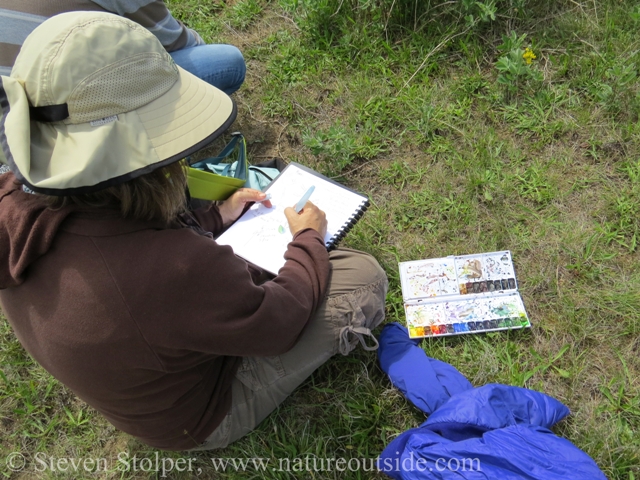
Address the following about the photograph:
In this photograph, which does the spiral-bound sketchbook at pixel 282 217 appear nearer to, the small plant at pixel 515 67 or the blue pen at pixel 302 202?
the blue pen at pixel 302 202

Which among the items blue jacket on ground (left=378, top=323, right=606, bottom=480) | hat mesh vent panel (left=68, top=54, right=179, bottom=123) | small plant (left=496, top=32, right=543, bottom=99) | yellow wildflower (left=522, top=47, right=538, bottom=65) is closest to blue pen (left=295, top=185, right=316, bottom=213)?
blue jacket on ground (left=378, top=323, right=606, bottom=480)

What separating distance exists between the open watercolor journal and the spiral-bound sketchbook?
1.55 feet

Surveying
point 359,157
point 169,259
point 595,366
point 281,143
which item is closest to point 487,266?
point 595,366

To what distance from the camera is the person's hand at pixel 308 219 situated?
1.85 meters

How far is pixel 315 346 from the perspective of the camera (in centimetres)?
176

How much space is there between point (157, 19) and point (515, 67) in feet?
5.87

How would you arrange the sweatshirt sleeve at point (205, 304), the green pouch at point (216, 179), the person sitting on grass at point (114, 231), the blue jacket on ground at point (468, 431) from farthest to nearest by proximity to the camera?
the green pouch at point (216, 179)
the blue jacket on ground at point (468, 431)
the sweatshirt sleeve at point (205, 304)
the person sitting on grass at point (114, 231)

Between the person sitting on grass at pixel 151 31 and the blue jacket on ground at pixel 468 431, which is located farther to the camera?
the person sitting on grass at pixel 151 31

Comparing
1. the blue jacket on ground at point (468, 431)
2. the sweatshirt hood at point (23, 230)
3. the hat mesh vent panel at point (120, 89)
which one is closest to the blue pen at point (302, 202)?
the blue jacket on ground at point (468, 431)

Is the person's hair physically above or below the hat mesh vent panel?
below

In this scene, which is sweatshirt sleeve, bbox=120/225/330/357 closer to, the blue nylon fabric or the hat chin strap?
the hat chin strap

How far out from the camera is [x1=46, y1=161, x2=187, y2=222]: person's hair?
1163 mm

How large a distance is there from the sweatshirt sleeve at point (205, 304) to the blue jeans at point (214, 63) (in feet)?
5.19

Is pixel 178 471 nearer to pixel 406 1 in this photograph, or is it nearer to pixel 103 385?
pixel 103 385
